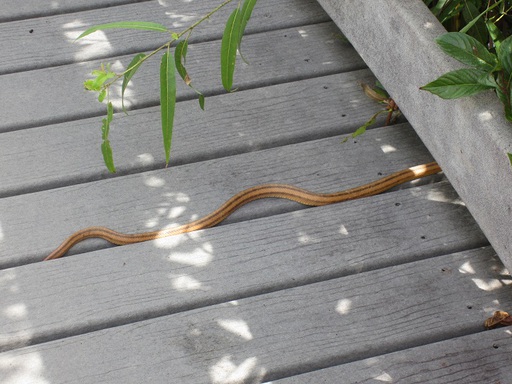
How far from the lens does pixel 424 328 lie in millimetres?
2566

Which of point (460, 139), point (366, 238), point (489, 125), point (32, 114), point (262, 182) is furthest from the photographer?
point (32, 114)

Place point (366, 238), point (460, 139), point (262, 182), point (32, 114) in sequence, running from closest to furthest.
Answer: point (460, 139) → point (366, 238) → point (262, 182) → point (32, 114)

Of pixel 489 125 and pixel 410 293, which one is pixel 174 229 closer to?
pixel 410 293

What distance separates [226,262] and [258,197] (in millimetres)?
338

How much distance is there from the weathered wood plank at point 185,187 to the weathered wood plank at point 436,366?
0.75 meters

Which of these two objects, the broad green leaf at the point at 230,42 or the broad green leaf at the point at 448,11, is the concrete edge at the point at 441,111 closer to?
the broad green leaf at the point at 448,11

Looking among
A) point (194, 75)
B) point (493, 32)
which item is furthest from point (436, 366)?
point (194, 75)

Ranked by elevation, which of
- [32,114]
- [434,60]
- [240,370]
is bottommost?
[240,370]

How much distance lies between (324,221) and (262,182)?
292 millimetres

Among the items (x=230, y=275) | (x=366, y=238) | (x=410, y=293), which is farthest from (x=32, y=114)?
(x=410, y=293)

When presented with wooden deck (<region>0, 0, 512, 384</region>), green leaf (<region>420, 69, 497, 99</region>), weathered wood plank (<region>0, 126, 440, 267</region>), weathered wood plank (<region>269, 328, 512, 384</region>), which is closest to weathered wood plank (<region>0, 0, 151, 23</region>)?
wooden deck (<region>0, 0, 512, 384</region>)

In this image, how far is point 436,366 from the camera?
2445mm

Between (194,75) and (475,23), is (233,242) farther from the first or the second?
(475,23)

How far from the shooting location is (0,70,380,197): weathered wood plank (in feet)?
10.3
